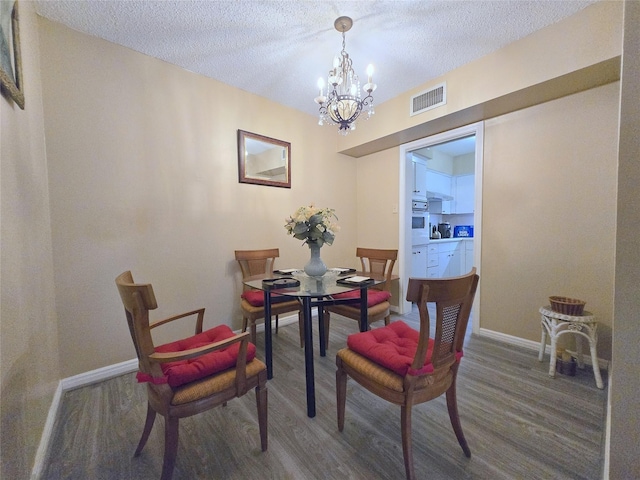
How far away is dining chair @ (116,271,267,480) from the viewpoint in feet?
3.14

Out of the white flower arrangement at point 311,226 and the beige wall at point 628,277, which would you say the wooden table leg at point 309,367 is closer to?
the white flower arrangement at point 311,226

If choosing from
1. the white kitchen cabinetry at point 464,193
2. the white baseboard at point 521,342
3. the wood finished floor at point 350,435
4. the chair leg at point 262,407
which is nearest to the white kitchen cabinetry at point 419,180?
the white kitchen cabinetry at point 464,193

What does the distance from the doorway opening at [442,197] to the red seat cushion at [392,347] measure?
1.59 metres

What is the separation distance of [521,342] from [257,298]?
2479 millimetres

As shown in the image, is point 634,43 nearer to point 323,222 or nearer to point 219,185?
point 323,222

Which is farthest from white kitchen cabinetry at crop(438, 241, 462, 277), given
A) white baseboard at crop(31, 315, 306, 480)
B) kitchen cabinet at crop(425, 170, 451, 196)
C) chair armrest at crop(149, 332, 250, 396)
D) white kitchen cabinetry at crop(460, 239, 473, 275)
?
white baseboard at crop(31, 315, 306, 480)

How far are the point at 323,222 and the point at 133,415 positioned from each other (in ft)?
5.70

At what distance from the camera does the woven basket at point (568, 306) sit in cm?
182

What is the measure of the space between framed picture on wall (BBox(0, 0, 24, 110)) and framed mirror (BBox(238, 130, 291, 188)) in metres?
1.51

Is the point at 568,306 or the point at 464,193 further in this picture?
the point at 464,193

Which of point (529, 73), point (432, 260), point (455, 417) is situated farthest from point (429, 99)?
point (455, 417)

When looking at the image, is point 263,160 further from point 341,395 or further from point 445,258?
point 445,258

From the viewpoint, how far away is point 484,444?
1.28m

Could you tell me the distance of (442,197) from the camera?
16.1ft
